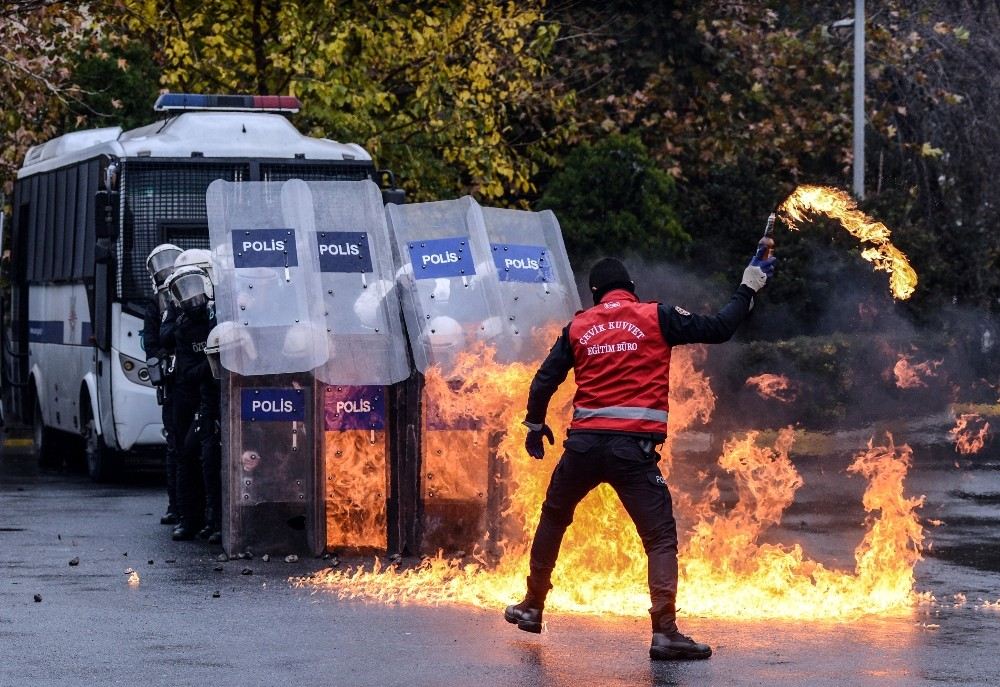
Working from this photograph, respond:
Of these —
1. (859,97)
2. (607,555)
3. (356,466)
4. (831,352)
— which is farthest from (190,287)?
(859,97)

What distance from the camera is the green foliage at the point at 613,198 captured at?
1980cm

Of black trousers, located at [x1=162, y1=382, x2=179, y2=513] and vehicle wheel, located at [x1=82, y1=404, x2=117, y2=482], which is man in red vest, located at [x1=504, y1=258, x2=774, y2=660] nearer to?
black trousers, located at [x1=162, y1=382, x2=179, y2=513]

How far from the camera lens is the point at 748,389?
19938 millimetres

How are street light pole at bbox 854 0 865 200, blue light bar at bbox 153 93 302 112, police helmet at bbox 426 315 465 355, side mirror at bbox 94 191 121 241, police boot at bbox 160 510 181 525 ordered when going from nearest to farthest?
police helmet at bbox 426 315 465 355 < police boot at bbox 160 510 181 525 < side mirror at bbox 94 191 121 241 < blue light bar at bbox 153 93 302 112 < street light pole at bbox 854 0 865 200

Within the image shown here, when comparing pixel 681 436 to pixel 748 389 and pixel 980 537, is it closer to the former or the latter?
pixel 748 389

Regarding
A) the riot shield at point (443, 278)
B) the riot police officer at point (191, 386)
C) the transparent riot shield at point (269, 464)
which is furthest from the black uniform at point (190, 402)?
the riot shield at point (443, 278)

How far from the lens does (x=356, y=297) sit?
1134cm

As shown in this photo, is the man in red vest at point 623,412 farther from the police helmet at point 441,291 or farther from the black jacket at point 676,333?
the police helmet at point 441,291

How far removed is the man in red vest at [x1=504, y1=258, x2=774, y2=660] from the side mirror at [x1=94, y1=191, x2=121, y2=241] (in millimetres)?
7871

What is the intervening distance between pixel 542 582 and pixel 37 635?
2.33 m

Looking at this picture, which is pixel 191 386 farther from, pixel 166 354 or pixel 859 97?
pixel 859 97

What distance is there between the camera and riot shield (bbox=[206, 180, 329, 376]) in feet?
36.7

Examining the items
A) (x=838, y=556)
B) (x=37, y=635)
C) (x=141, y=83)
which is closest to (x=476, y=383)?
(x=838, y=556)

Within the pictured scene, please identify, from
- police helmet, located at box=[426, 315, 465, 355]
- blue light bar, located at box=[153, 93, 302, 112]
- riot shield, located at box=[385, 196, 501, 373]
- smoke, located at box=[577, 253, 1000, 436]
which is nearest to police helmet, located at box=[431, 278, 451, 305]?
riot shield, located at box=[385, 196, 501, 373]
